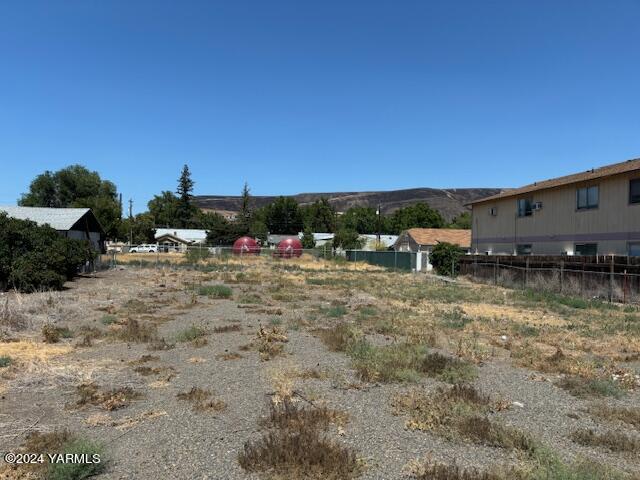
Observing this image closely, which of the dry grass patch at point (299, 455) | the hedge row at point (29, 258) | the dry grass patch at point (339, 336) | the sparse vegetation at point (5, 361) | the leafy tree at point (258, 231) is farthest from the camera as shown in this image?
the leafy tree at point (258, 231)

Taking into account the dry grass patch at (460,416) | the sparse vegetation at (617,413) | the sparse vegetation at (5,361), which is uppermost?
the dry grass patch at (460,416)

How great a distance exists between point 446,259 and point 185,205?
362ft

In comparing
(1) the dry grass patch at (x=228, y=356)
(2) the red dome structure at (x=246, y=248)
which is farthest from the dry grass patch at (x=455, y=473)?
(2) the red dome structure at (x=246, y=248)

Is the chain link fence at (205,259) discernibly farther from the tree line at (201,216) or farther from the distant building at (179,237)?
the distant building at (179,237)

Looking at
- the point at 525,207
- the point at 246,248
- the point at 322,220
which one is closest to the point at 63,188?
the point at 246,248

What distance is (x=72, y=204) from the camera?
85.0m

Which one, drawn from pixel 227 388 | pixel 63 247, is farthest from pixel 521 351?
pixel 63 247

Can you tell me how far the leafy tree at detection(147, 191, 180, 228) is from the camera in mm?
138125

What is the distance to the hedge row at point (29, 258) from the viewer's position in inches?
884

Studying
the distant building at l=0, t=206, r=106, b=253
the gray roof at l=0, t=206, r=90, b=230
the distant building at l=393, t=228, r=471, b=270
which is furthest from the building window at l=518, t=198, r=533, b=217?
the gray roof at l=0, t=206, r=90, b=230

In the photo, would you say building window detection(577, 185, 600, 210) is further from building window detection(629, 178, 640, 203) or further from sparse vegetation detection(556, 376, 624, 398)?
sparse vegetation detection(556, 376, 624, 398)

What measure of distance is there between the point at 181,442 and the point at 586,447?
4433 millimetres

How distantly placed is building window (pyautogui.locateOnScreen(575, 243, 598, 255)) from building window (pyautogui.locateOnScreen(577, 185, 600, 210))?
2078 millimetres

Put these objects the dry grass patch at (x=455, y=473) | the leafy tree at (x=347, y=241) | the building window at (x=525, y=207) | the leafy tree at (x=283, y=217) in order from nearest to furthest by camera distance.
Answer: the dry grass patch at (x=455, y=473), the building window at (x=525, y=207), the leafy tree at (x=347, y=241), the leafy tree at (x=283, y=217)
